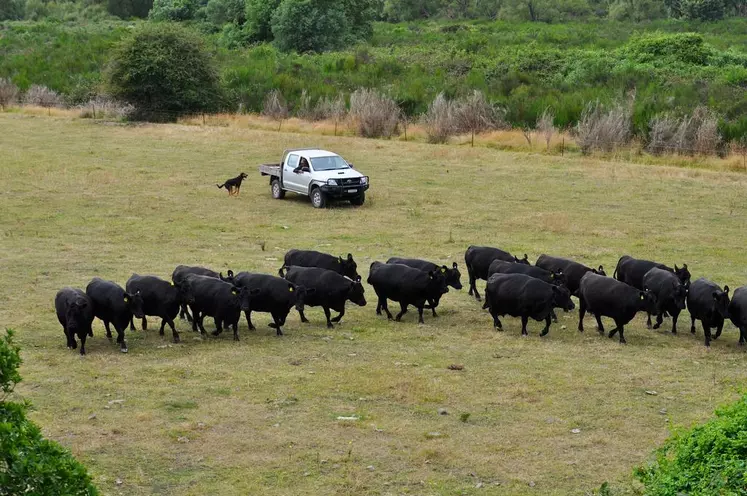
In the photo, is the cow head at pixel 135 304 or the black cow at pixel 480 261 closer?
the cow head at pixel 135 304

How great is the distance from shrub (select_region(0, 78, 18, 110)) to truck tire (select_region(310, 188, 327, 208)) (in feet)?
93.0

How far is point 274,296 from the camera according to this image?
17.0 m

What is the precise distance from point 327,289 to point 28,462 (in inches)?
442

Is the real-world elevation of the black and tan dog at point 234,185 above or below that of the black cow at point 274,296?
above

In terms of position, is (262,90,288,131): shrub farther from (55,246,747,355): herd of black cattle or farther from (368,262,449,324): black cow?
(55,246,747,355): herd of black cattle

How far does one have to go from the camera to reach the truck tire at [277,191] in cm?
3148

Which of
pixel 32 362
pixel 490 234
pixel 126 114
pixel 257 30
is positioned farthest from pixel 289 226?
pixel 257 30

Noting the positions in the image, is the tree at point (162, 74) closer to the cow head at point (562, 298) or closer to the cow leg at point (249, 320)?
the cow leg at point (249, 320)

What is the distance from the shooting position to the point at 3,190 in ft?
103

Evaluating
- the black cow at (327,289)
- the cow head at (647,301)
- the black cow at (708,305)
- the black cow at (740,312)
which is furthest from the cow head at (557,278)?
the black cow at (327,289)

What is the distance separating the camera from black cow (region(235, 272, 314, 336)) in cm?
1703

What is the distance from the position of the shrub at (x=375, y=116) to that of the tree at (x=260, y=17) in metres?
23.3

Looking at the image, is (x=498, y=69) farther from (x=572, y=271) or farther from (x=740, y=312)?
(x=740, y=312)

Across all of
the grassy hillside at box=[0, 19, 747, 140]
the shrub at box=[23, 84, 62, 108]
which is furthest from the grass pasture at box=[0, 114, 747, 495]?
the shrub at box=[23, 84, 62, 108]
